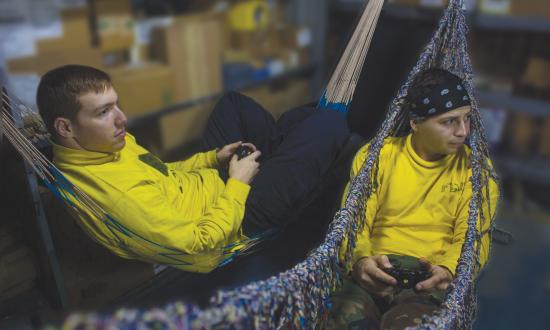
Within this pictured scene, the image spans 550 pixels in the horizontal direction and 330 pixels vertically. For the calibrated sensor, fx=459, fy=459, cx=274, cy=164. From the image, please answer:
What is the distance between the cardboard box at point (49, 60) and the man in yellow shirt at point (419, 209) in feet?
3.68

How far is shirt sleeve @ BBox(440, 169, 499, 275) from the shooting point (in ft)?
2.95

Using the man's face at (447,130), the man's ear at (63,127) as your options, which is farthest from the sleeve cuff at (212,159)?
the man's face at (447,130)

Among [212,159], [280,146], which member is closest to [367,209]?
[280,146]

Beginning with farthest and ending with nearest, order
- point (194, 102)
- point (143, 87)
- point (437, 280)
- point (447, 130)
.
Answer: point (194, 102) < point (143, 87) < point (447, 130) < point (437, 280)

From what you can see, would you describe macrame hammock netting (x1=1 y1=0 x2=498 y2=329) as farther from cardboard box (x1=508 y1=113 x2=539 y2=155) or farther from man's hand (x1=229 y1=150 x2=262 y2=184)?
cardboard box (x1=508 y1=113 x2=539 y2=155)

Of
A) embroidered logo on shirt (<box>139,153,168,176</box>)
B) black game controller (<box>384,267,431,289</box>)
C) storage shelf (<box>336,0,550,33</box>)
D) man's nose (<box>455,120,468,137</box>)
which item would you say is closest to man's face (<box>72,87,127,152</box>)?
embroidered logo on shirt (<box>139,153,168,176</box>)

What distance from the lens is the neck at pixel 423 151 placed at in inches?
39.9

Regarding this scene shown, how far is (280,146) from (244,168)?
114mm

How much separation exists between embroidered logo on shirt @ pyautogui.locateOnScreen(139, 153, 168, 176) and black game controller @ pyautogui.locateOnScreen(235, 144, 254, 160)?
159 mm

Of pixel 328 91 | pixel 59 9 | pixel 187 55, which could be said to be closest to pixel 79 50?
pixel 59 9

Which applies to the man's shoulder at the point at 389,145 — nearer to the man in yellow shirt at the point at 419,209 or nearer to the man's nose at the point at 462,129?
the man in yellow shirt at the point at 419,209

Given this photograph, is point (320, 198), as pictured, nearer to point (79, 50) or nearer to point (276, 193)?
point (276, 193)

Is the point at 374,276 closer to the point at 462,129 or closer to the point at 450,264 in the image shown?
the point at 450,264

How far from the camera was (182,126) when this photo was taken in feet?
6.90
